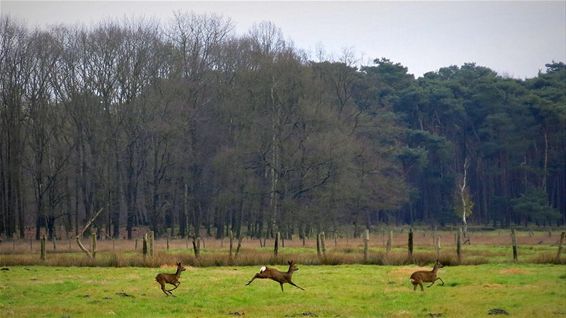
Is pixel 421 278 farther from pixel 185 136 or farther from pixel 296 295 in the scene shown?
pixel 185 136

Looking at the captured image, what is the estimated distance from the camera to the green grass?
819 inches

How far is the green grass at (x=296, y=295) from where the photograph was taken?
2080 centimetres

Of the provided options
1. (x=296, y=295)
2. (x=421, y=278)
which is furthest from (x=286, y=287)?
(x=421, y=278)

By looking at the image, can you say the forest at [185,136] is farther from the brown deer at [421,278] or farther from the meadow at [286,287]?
the brown deer at [421,278]

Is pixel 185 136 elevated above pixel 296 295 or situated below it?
above

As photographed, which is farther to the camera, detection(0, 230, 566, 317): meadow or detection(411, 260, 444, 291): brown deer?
detection(411, 260, 444, 291): brown deer

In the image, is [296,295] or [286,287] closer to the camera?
[296,295]

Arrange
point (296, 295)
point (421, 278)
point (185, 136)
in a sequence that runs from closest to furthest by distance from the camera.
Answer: point (296, 295)
point (421, 278)
point (185, 136)

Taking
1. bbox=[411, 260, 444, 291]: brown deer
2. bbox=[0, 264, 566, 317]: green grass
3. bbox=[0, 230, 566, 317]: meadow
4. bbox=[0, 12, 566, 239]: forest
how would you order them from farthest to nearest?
bbox=[0, 12, 566, 239]: forest, bbox=[411, 260, 444, 291]: brown deer, bbox=[0, 230, 566, 317]: meadow, bbox=[0, 264, 566, 317]: green grass

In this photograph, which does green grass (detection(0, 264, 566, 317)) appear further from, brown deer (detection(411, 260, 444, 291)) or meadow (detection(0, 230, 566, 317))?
brown deer (detection(411, 260, 444, 291))

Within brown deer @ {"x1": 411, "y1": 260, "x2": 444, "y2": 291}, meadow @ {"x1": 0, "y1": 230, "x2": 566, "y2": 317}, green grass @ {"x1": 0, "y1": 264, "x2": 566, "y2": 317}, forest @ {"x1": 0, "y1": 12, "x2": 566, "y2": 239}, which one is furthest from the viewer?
forest @ {"x1": 0, "y1": 12, "x2": 566, "y2": 239}

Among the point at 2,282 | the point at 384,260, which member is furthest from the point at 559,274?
the point at 2,282

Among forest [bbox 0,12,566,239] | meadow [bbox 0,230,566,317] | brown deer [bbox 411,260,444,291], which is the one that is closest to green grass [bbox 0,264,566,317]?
meadow [bbox 0,230,566,317]

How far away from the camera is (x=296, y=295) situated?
23938mm
